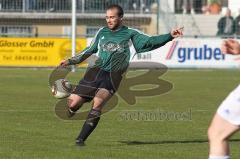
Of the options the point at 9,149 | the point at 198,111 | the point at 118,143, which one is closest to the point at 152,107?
the point at 198,111

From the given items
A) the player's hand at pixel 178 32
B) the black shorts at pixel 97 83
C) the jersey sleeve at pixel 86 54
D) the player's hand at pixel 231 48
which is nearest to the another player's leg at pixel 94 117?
the black shorts at pixel 97 83

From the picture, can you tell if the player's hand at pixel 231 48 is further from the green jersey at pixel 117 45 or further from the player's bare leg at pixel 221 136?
the green jersey at pixel 117 45

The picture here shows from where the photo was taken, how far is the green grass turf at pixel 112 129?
10469 millimetres

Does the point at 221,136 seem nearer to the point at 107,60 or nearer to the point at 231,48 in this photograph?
the point at 231,48

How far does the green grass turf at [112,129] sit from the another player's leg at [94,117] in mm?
163

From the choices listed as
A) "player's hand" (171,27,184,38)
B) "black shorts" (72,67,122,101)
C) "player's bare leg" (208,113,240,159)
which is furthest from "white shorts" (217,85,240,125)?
"black shorts" (72,67,122,101)

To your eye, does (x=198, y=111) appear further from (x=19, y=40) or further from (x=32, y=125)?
(x=19, y=40)

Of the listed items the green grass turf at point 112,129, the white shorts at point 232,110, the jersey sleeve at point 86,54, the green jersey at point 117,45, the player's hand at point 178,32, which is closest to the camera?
the white shorts at point 232,110

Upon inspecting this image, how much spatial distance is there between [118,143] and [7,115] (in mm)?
4179

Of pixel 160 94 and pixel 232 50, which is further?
pixel 160 94

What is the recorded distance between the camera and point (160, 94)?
21.0 meters

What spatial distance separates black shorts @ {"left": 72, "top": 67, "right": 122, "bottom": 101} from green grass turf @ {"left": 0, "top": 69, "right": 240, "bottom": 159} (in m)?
0.75

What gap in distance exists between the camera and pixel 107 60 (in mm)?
11406

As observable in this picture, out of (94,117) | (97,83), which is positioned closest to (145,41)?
(97,83)
